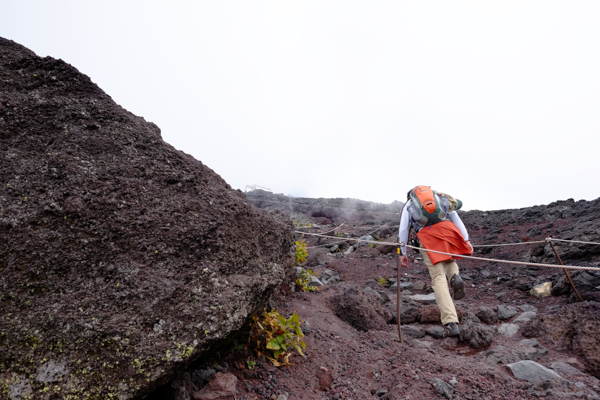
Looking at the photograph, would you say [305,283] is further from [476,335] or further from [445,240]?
[476,335]

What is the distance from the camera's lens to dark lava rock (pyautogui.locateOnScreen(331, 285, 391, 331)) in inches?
165

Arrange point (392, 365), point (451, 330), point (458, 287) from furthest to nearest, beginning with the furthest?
point (458, 287), point (451, 330), point (392, 365)

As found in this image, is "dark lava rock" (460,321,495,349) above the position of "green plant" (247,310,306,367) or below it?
below

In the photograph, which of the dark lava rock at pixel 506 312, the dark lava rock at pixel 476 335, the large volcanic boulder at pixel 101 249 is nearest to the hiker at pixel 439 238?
the dark lava rock at pixel 476 335

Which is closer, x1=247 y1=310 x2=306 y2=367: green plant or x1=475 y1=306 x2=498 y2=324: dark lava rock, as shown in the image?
x1=247 y1=310 x2=306 y2=367: green plant

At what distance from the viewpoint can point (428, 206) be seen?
4359 mm

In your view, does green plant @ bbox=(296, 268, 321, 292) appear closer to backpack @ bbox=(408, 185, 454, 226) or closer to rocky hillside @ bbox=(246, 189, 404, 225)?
backpack @ bbox=(408, 185, 454, 226)

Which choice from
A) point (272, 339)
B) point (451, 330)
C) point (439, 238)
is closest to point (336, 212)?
point (439, 238)

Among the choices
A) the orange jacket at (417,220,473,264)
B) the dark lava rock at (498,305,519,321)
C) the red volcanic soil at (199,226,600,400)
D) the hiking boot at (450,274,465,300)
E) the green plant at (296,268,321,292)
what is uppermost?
the orange jacket at (417,220,473,264)

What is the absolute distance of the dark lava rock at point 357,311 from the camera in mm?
4188

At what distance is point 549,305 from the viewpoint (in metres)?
4.77

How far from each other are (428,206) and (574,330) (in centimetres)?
201

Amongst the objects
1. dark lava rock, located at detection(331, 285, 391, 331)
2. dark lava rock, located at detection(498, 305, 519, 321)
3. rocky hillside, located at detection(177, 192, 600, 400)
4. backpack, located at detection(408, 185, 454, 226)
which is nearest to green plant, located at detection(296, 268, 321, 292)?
rocky hillside, located at detection(177, 192, 600, 400)

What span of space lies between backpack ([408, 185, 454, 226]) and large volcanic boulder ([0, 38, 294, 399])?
8.07 ft
